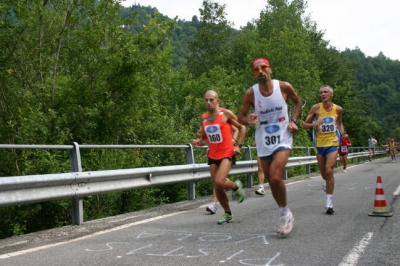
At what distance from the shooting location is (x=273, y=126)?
19.9 ft

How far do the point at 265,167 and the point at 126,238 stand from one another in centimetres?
188

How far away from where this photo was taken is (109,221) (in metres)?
7.37

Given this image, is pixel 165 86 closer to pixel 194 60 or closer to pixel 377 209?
pixel 377 209

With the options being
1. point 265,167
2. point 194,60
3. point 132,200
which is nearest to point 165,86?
point 132,200

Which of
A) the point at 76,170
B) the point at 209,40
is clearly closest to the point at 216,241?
the point at 76,170

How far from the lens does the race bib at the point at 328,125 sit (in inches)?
330

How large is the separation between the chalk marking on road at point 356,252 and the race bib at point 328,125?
2902 mm

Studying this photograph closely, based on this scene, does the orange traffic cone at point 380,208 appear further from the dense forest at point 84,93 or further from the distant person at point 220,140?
the dense forest at point 84,93

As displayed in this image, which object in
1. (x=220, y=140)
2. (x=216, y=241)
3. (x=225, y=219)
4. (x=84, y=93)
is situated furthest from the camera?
(x=84, y=93)

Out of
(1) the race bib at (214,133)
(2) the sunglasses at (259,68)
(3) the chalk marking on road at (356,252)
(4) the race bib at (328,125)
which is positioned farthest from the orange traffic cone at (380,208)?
(2) the sunglasses at (259,68)

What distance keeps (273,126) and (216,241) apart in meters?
1.53

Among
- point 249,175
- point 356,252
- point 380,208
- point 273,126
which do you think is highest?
point 273,126

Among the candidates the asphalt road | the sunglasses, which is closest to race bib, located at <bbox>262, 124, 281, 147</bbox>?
the sunglasses

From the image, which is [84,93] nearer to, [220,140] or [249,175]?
[249,175]
